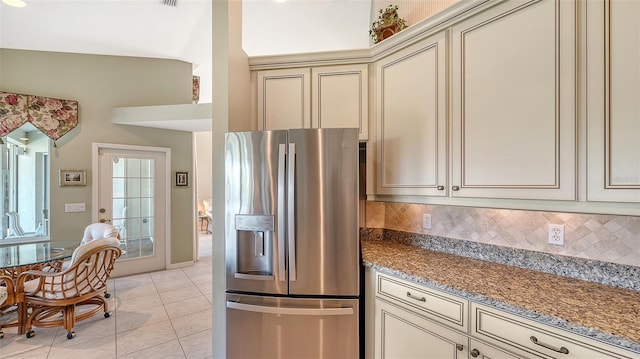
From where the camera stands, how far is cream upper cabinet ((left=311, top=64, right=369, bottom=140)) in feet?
7.43

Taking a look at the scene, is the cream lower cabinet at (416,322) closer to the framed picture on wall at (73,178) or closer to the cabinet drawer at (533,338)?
the cabinet drawer at (533,338)

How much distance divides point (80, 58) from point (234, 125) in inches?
143

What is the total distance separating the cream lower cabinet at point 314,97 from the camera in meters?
2.28

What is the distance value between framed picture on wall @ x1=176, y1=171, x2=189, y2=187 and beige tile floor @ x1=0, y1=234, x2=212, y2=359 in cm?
170

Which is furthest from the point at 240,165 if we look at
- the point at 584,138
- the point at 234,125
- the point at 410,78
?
the point at 584,138

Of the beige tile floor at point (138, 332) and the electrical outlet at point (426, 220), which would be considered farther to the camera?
the beige tile floor at point (138, 332)

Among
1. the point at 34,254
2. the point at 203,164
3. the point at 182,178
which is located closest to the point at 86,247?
the point at 34,254

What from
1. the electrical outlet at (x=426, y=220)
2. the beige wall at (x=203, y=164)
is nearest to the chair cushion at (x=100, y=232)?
the electrical outlet at (x=426, y=220)

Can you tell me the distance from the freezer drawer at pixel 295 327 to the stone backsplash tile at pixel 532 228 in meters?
0.85

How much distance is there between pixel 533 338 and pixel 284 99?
6.95 ft

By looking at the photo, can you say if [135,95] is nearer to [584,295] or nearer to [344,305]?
[344,305]

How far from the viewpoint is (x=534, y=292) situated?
132 centimetres

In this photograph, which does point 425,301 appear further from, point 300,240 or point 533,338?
point 300,240

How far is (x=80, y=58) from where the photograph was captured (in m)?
4.18
